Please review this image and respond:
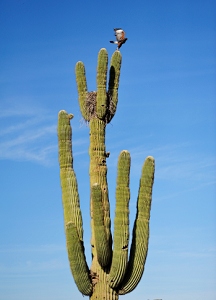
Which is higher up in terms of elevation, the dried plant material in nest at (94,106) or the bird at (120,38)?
the bird at (120,38)

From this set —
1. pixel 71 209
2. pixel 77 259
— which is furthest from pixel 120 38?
pixel 77 259

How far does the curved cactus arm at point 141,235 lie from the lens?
12.9 m

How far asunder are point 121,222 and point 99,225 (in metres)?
0.44

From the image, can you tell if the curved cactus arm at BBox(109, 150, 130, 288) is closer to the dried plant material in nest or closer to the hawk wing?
the dried plant material in nest

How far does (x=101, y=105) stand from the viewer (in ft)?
44.7

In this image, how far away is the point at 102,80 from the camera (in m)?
13.6

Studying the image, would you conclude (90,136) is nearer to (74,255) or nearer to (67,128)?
(67,128)

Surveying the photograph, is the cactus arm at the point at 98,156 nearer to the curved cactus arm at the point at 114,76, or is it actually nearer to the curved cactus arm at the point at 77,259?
the curved cactus arm at the point at 77,259

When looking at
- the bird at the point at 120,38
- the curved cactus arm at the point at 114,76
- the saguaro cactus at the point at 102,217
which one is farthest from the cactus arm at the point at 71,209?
the bird at the point at 120,38

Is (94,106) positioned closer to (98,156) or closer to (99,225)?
(98,156)

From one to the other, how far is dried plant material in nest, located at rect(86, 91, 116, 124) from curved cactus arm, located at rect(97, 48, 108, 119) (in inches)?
6.6

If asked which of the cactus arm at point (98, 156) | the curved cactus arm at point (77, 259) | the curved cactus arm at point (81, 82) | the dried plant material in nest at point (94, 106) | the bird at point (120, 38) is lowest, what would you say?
the curved cactus arm at point (77, 259)

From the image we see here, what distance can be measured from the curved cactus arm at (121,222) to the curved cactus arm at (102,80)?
4.46 ft

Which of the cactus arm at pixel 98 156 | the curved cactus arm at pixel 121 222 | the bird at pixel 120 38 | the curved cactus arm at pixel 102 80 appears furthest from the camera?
the bird at pixel 120 38
